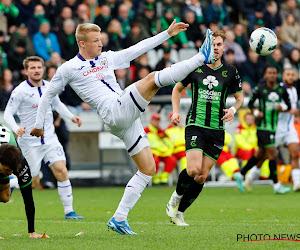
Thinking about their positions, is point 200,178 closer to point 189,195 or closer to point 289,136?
point 189,195

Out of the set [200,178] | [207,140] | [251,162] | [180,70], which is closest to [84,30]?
[180,70]

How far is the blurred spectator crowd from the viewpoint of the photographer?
18719mm

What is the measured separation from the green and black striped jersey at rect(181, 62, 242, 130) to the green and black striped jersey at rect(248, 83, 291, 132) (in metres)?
5.30

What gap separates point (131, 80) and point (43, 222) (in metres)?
9.64

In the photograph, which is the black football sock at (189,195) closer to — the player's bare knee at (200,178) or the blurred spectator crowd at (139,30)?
the player's bare knee at (200,178)

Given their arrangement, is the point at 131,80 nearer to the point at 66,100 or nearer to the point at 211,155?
the point at 66,100

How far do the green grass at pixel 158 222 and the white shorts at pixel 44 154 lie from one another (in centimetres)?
82

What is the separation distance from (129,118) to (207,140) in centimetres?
207

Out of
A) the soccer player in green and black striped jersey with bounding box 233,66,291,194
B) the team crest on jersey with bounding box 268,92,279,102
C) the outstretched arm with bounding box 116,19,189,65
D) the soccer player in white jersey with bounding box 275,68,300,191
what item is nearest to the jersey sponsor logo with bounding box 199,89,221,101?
the outstretched arm with bounding box 116,19,189,65

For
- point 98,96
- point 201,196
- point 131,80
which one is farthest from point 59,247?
point 131,80

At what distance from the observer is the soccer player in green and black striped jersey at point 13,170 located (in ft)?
23.7

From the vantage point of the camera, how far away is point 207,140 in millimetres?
9844

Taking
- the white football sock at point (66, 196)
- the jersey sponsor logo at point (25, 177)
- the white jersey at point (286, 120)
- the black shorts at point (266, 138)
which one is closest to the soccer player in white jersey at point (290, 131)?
the white jersey at point (286, 120)

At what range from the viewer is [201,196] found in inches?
597
